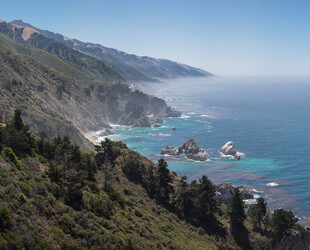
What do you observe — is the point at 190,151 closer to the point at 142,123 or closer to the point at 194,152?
the point at 194,152

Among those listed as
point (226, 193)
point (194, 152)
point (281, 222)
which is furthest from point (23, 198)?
point (194, 152)

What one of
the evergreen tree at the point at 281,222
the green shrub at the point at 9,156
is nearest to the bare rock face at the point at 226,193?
the evergreen tree at the point at 281,222

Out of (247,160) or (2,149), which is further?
(247,160)

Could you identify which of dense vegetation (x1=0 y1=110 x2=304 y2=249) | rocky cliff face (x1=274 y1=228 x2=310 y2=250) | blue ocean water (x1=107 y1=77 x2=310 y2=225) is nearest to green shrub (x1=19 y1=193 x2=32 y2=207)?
dense vegetation (x1=0 y1=110 x2=304 y2=249)

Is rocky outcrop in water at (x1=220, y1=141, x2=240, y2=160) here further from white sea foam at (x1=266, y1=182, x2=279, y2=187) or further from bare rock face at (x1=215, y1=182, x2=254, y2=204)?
bare rock face at (x1=215, y1=182, x2=254, y2=204)

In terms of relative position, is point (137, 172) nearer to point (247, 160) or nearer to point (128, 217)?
point (128, 217)

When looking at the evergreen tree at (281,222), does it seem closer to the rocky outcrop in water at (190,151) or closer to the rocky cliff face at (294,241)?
the rocky cliff face at (294,241)

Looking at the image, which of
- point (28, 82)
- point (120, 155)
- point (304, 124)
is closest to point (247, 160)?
point (120, 155)
